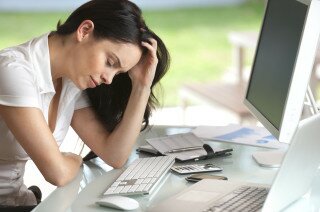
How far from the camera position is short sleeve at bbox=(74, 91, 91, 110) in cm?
259

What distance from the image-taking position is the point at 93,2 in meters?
2.36

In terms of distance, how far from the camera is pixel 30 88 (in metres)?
2.23

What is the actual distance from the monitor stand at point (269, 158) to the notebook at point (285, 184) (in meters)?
0.28

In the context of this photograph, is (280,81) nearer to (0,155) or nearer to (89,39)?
(89,39)

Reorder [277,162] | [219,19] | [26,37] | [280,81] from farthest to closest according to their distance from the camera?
[219,19] < [26,37] < [277,162] < [280,81]

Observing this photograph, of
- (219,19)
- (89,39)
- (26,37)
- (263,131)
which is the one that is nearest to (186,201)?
(89,39)

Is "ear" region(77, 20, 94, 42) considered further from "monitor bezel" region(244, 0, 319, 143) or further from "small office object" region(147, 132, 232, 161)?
"monitor bezel" region(244, 0, 319, 143)

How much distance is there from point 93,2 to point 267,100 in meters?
0.60

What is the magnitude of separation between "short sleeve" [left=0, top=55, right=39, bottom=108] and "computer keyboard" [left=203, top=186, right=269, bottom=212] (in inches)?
24.3

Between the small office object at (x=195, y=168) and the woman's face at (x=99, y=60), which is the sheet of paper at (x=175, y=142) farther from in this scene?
the woman's face at (x=99, y=60)

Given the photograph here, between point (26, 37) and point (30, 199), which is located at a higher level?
point (30, 199)

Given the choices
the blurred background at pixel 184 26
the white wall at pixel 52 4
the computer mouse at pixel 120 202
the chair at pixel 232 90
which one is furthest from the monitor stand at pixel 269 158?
the white wall at pixel 52 4

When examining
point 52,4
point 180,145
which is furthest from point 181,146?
point 52,4

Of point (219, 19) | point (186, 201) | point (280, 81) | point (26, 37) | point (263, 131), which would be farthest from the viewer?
point (219, 19)
